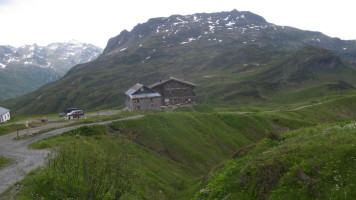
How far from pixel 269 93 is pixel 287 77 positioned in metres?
23.8

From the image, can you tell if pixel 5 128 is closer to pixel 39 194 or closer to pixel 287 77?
pixel 39 194

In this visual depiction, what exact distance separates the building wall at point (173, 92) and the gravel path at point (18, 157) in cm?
5432

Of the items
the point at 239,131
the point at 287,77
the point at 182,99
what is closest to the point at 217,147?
the point at 239,131

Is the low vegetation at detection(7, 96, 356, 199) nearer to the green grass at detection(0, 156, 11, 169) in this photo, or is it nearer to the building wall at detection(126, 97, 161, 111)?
the green grass at detection(0, 156, 11, 169)

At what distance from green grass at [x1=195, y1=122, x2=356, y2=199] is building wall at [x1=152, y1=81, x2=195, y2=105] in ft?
253

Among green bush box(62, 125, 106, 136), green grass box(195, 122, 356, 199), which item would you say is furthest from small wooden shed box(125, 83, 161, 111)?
green grass box(195, 122, 356, 199)

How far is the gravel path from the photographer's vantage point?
67.3 feet

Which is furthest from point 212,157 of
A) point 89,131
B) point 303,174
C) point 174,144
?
point 303,174

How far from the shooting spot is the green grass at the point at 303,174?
11609mm

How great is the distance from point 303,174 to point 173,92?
270 ft

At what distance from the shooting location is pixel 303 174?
42.1 ft

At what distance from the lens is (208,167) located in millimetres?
38688

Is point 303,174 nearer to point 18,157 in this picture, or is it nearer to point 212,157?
point 18,157

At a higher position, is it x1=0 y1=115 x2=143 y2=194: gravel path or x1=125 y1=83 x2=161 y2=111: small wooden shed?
x1=125 y1=83 x2=161 y2=111: small wooden shed
